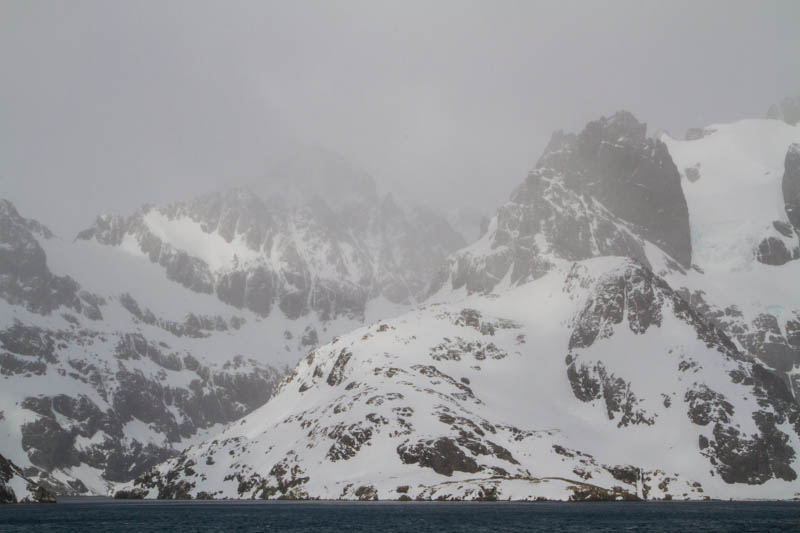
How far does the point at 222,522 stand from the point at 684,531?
7273 centimetres

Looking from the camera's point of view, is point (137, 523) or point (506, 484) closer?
point (137, 523)

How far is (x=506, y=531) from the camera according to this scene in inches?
4173

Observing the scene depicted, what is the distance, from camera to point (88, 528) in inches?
4496

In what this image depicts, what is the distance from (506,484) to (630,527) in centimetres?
8389

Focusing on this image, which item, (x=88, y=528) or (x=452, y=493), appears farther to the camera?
(x=452, y=493)

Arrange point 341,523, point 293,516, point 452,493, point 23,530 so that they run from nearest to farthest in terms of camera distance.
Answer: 1. point 23,530
2. point 341,523
3. point 293,516
4. point 452,493

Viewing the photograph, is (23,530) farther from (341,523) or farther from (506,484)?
(506,484)

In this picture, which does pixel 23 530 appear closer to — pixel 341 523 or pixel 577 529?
pixel 341 523

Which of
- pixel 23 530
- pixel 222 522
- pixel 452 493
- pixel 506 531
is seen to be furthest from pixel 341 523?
pixel 452 493

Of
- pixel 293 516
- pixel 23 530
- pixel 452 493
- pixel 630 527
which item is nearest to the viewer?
pixel 23 530

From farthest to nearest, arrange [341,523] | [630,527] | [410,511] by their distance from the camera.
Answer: [410,511] < [341,523] < [630,527]

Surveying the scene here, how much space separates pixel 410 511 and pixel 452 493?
36771mm

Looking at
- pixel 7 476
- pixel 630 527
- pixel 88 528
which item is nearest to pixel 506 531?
pixel 630 527

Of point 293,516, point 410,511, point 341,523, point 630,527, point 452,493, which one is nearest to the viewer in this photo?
point 630,527
